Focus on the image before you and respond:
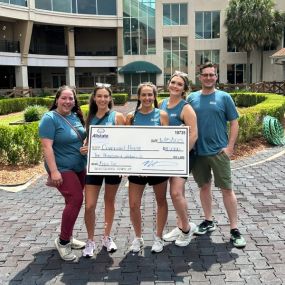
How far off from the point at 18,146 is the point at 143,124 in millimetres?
5567

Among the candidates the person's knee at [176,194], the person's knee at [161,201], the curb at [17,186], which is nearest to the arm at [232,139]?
the person's knee at [176,194]

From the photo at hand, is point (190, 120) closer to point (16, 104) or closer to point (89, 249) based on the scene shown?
point (89, 249)

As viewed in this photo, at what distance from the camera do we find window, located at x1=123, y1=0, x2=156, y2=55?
42.3m

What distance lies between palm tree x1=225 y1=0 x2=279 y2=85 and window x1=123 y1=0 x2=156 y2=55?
23.9ft

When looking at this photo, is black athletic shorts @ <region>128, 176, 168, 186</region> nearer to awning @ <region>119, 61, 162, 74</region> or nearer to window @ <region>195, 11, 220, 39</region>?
awning @ <region>119, 61, 162, 74</region>

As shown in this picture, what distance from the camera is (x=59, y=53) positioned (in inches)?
1663

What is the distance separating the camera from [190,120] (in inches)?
172

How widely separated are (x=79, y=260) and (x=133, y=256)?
0.54 metres

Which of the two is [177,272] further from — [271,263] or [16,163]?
[16,163]

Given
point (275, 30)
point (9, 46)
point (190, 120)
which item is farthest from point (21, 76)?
point (190, 120)

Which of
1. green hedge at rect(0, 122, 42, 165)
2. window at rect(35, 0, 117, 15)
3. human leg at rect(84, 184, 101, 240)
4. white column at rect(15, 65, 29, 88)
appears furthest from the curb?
window at rect(35, 0, 117, 15)

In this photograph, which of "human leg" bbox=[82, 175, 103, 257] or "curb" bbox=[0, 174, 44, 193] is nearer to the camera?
"human leg" bbox=[82, 175, 103, 257]

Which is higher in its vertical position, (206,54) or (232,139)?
(206,54)

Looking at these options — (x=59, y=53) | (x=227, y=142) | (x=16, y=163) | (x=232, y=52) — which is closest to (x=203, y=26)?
(x=232, y=52)
